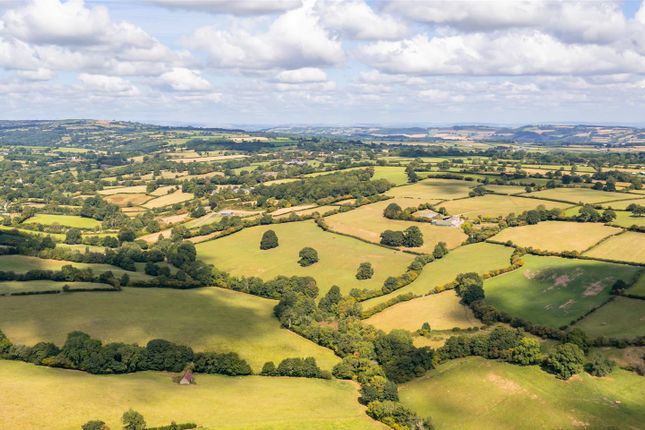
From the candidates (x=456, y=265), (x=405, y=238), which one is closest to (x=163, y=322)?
(x=456, y=265)

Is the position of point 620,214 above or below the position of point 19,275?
above

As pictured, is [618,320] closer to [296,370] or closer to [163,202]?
[296,370]

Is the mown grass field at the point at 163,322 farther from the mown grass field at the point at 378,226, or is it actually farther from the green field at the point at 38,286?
the mown grass field at the point at 378,226

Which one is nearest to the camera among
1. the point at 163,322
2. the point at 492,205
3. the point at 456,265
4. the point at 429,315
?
the point at 163,322

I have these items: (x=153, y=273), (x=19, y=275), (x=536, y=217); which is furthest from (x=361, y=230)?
(x=19, y=275)

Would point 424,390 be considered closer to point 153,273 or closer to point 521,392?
point 521,392

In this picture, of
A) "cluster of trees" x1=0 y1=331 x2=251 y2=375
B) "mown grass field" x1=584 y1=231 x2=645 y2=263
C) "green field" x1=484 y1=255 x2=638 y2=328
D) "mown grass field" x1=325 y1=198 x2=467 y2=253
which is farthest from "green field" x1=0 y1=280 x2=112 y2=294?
"mown grass field" x1=584 y1=231 x2=645 y2=263

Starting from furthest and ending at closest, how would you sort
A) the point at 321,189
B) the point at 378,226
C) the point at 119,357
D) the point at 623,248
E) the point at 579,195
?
the point at 321,189 → the point at 579,195 → the point at 378,226 → the point at 623,248 → the point at 119,357
